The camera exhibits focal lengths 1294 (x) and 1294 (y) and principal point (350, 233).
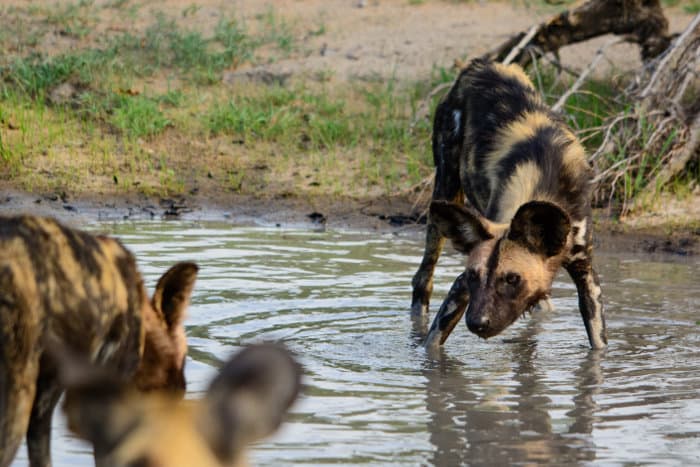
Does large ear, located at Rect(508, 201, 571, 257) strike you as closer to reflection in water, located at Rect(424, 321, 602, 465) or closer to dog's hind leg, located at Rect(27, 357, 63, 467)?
reflection in water, located at Rect(424, 321, 602, 465)

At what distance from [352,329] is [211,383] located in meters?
4.38

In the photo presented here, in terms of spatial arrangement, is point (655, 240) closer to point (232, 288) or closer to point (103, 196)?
point (232, 288)

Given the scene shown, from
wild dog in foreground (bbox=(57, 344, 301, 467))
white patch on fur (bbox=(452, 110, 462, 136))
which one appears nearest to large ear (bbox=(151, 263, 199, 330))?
wild dog in foreground (bbox=(57, 344, 301, 467))

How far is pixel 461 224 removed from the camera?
518 centimetres

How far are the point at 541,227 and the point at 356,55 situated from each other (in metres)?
6.33

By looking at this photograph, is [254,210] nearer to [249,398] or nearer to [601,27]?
[601,27]

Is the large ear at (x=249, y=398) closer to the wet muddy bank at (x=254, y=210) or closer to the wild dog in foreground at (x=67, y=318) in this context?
the wild dog in foreground at (x=67, y=318)

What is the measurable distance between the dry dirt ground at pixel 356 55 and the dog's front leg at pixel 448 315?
2540mm

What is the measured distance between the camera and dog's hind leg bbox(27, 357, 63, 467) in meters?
2.93

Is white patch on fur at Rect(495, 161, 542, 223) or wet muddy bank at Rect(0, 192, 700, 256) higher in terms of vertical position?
white patch on fur at Rect(495, 161, 542, 223)

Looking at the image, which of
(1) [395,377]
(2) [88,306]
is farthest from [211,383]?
(1) [395,377]

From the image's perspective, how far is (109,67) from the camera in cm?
1026

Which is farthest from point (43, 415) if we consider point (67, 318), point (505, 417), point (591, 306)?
point (591, 306)

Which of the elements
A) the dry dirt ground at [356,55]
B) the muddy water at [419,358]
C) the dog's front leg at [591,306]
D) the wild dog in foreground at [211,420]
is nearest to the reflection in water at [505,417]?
the muddy water at [419,358]
